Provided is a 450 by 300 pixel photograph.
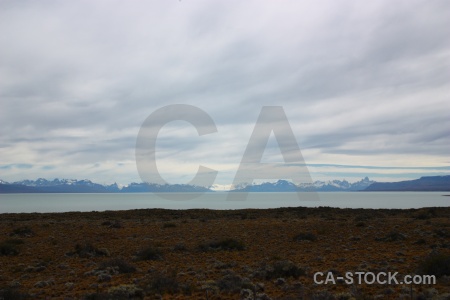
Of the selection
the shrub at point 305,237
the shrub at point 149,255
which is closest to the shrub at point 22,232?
the shrub at point 149,255

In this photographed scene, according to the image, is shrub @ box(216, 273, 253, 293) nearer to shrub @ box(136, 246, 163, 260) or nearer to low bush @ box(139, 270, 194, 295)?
low bush @ box(139, 270, 194, 295)

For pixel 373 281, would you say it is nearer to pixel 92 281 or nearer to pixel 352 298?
pixel 352 298

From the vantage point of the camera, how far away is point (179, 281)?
1189cm

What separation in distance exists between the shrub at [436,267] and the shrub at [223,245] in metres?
8.60

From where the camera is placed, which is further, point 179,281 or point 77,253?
point 77,253

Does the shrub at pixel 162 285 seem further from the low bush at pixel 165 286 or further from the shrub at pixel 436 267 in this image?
the shrub at pixel 436 267

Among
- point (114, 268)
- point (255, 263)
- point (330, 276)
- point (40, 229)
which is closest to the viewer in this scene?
point (330, 276)

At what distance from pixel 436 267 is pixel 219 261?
25.9 ft

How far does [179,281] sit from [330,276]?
4.89 metres

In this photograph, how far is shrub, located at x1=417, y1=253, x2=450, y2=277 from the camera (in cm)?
1145

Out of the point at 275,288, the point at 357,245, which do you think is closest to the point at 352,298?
the point at 275,288

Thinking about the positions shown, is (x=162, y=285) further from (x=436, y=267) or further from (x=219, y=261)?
(x=436, y=267)

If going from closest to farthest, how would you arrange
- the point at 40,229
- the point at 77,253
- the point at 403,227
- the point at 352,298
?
the point at 352,298
the point at 77,253
the point at 403,227
the point at 40,229

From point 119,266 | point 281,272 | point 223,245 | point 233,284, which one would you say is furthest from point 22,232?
point 281,272
